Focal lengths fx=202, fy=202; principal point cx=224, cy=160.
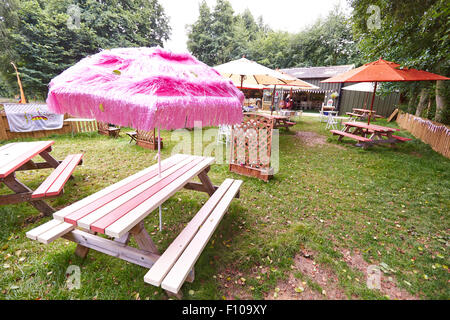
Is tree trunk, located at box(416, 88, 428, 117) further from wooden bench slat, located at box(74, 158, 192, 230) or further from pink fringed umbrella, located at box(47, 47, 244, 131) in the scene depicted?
wooden bench slat, located at box(74, 158, 192, 230)

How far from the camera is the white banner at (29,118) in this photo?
704cm

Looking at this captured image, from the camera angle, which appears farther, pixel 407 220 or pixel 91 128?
pixel 91 128

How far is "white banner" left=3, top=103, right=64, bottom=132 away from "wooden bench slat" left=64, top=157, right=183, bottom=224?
731 cm

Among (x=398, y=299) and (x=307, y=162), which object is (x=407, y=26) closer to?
(x=307, y=162)

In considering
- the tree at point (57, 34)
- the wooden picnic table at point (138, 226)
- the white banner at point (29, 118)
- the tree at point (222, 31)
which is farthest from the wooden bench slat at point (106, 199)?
the tree at point (222, 31)

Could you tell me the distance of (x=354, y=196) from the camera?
4.09 meters

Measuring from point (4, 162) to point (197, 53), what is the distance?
101 feet

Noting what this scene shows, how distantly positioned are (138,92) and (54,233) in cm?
163

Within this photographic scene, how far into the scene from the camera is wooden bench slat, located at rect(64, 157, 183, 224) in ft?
5.44

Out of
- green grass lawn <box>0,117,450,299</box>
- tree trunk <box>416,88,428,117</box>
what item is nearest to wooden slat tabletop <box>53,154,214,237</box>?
green grass lawn <box>0,117,450,299</box>

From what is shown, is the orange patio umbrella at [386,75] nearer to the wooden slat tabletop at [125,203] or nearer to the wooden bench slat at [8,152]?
the wooden slat tabletop at [125,203]

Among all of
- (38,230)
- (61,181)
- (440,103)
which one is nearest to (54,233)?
(38,230)

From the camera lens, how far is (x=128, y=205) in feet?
6.15
